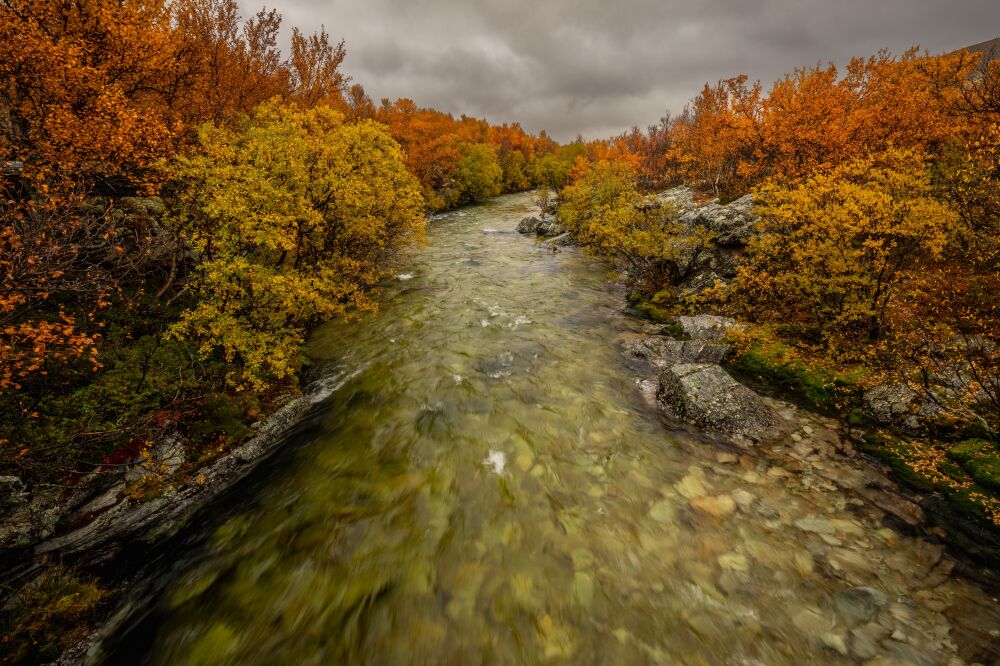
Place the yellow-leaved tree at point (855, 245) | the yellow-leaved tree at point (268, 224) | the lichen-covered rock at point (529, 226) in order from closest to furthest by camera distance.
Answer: the yellow-leaved tree at point (855, 245), the yellow-leaved tree at point (268, 224), the lichen-covered rock at point (529, 226)

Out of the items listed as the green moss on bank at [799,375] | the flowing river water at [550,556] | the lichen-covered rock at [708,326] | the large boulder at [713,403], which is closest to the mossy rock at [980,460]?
the flowing river water at [550,556]

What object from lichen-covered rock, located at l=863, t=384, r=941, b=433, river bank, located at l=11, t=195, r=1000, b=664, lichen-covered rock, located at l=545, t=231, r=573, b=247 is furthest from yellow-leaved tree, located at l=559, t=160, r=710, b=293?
lichen-covered rock, located at l=863, t=384, r=941, b=433

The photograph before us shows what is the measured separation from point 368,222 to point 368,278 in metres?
3.72

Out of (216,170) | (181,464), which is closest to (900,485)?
(181,464)

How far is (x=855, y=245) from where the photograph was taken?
11625 millimetres

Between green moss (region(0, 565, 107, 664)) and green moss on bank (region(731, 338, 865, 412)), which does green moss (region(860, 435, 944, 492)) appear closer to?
green moss on bank (region(731, 338, 865, 412))

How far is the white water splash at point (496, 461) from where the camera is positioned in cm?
917

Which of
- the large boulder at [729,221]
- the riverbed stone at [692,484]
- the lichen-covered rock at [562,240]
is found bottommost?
the riverbed stone at [692,484]

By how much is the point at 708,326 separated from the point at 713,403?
5.33 metres

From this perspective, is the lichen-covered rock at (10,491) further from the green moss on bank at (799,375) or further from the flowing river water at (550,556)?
the green moss on bank at (799,375)

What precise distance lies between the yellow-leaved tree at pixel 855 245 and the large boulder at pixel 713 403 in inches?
161

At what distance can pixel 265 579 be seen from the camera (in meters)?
6.95

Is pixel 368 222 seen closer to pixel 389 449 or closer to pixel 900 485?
pixel 389 449

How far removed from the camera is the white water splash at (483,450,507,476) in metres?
9.17
